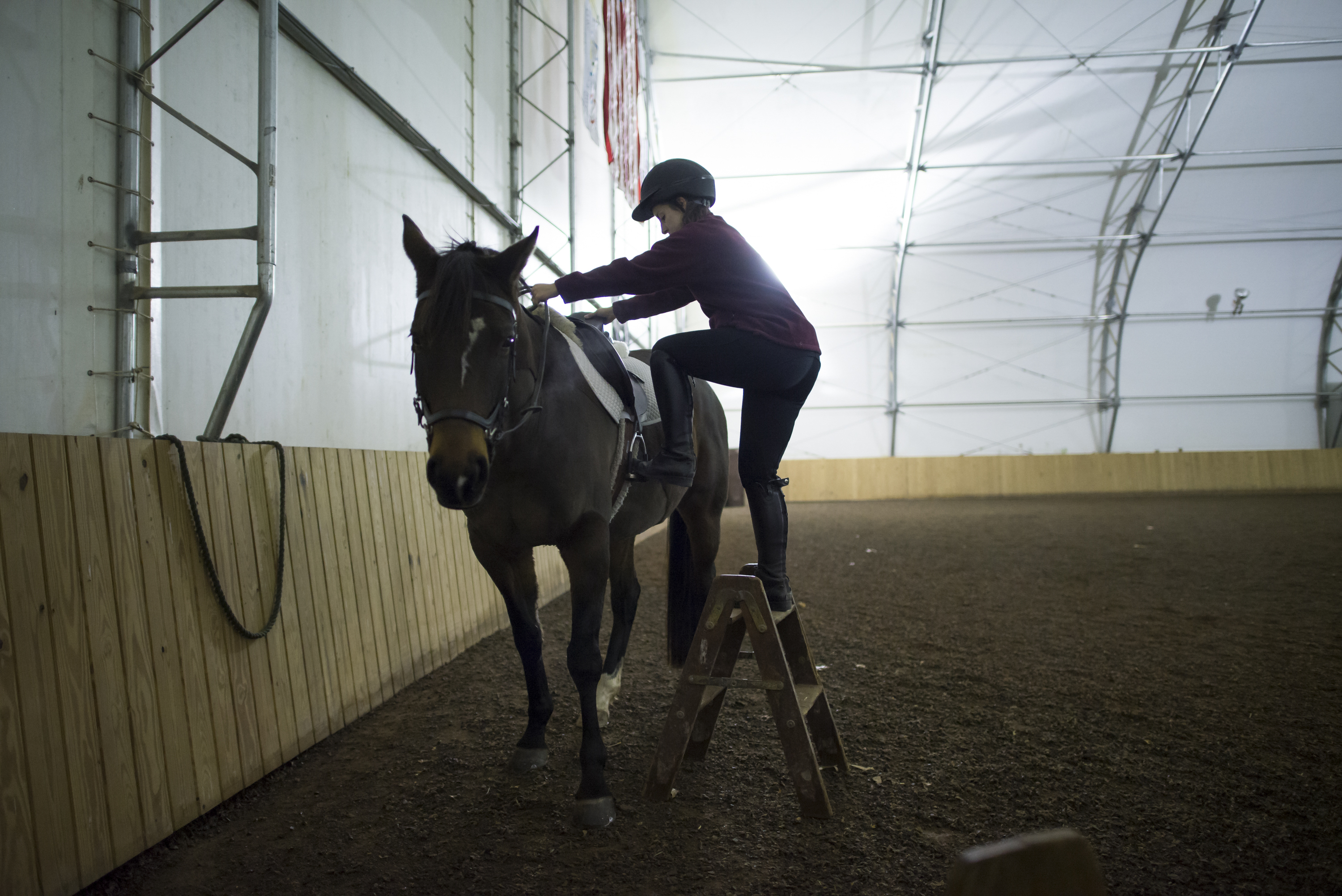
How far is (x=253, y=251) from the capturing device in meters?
3.60

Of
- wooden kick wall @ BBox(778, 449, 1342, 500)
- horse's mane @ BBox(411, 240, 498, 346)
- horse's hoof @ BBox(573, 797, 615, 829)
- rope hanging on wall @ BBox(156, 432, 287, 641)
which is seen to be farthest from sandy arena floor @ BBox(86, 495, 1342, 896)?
wooden kick wall @ BBox(778, 449, 1342, 500)

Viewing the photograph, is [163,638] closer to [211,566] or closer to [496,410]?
[211,566]

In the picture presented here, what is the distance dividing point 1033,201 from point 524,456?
64.5 feet

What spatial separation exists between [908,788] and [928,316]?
60.5 feet

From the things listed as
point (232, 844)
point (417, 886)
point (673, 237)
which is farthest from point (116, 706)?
point (673, 237)

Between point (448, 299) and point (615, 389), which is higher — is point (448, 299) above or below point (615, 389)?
above

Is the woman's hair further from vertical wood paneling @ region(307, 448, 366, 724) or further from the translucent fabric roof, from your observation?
the translucent fabric roof

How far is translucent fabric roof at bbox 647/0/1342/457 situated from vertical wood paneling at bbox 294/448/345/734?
52.7 ft

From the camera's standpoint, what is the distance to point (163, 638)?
212 cm

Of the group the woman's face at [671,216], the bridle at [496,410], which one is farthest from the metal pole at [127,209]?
the woman's face at [671,216]

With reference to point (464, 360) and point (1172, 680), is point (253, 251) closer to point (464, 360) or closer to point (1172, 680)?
point (464, 360)

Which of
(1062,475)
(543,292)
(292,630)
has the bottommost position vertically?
(292,630)

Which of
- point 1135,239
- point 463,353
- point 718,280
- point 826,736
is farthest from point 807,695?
point 1135,239

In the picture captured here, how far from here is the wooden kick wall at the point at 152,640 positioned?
1.70 meters
